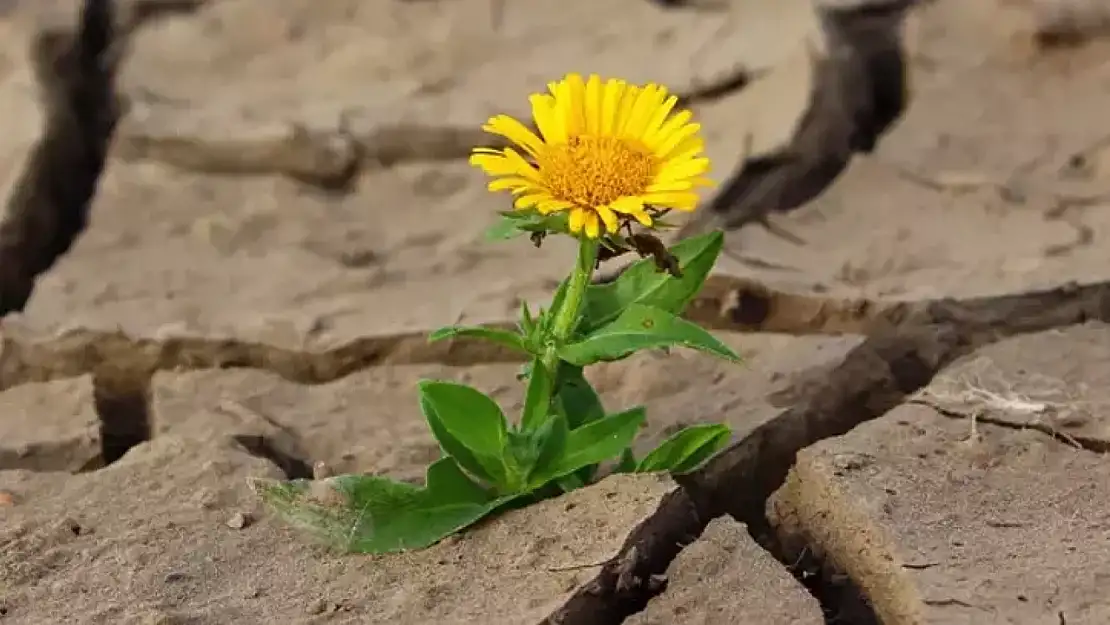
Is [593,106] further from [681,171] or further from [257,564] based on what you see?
[257,564]

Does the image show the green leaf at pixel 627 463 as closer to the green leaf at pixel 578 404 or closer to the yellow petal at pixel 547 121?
the green leaf at pixel 578 404

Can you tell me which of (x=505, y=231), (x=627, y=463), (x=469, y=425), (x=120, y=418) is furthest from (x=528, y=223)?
(x=120, y=418)

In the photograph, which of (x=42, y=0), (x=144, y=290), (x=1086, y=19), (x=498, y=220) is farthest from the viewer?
(x=42, y=0)

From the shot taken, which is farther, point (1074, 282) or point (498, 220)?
point (498, 220)

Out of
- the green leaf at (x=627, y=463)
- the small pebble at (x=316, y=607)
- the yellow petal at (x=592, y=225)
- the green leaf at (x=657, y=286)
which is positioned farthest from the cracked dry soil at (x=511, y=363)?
the yellow petal at (x=592, y=225)

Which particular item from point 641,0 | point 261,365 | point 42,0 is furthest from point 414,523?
point 42,0

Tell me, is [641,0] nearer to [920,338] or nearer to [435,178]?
[435,178]
